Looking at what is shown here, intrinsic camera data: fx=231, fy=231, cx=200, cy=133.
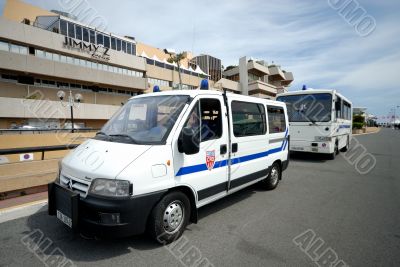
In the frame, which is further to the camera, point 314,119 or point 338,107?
point 338,107

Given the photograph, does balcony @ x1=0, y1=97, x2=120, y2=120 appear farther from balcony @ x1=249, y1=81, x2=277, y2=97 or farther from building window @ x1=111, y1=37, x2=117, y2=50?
balcony @ x1=249, y1=81, x2=277, y2=97

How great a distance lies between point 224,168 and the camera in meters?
4.10

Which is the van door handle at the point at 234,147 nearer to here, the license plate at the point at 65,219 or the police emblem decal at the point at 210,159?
the police emblem decal at the point at 210,159

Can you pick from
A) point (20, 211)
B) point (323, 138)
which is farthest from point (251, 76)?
point (20, 211)

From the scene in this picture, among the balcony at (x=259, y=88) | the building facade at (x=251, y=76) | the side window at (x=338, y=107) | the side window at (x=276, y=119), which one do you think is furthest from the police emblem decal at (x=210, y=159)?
the balcony at (x=259, y=88)

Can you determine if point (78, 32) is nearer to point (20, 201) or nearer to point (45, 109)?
point (45, 109)

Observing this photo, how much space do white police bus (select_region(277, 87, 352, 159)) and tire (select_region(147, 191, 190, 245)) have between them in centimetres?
826

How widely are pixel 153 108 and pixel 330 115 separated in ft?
27.8

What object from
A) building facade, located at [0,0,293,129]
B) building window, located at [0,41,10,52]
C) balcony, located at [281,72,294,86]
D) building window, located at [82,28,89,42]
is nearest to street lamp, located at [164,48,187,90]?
building facade, located at [0,0,293,129]

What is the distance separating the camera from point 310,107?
10062mm

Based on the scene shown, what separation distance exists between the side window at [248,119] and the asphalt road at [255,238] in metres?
1.53

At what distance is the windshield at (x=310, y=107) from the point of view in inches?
381

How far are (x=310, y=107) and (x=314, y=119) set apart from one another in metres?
0.56

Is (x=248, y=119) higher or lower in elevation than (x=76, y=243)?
higher
